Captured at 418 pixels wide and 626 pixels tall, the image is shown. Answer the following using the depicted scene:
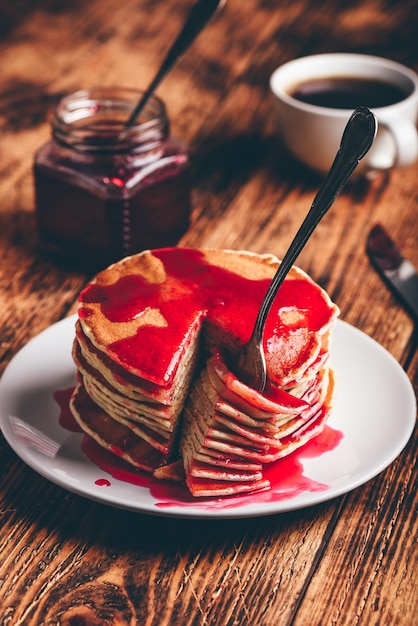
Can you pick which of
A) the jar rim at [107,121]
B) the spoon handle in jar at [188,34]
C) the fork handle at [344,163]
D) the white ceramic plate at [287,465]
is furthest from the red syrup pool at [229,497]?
the spoon handle in jar at [188,34]

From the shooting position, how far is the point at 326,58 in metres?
2.47

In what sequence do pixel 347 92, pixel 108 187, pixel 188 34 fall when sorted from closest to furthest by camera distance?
pixel 108 187 → pixel 188 34 → pixel 347 92

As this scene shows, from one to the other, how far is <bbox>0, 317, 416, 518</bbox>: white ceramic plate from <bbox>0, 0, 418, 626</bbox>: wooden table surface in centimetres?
6

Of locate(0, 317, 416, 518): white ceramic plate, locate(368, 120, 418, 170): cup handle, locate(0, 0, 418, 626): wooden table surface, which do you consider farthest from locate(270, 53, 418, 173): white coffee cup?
locate(0, 317, 416, 518): white ceramic plate

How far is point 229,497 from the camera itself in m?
1.31

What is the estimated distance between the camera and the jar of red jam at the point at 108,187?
1904mm

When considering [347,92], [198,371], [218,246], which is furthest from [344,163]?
[347,92]

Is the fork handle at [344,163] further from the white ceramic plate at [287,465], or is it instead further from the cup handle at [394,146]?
the cup handle at [394,146]

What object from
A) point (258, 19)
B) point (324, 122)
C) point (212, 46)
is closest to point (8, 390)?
point (324, 122)

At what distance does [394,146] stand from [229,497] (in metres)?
1.24

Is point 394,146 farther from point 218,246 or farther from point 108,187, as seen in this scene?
point 108,187

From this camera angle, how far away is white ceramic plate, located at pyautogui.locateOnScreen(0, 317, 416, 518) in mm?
1282

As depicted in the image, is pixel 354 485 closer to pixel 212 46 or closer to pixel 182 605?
pixel 182 605

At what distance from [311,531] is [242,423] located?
0.20 m
